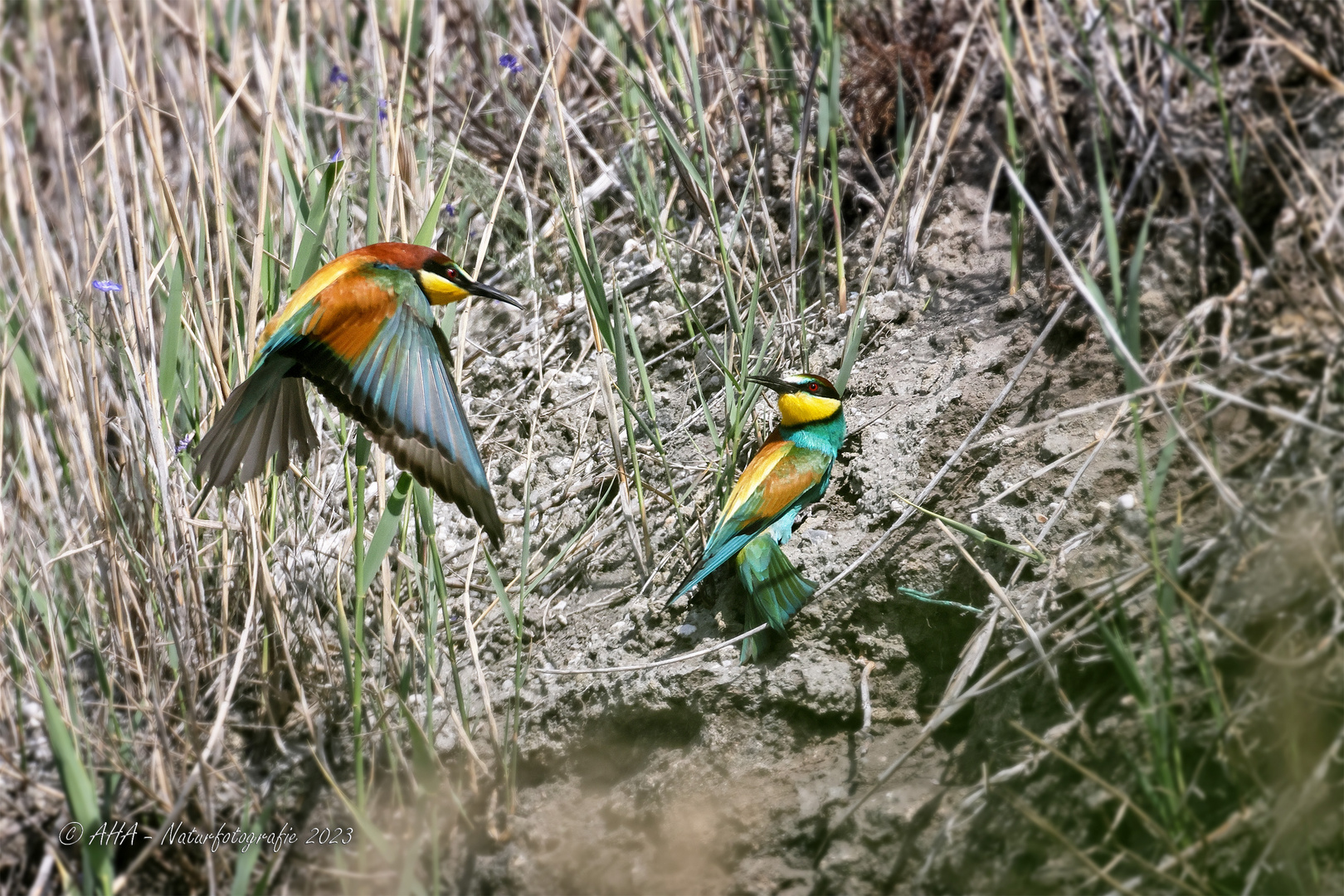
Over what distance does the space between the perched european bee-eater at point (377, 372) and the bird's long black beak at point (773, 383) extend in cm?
54

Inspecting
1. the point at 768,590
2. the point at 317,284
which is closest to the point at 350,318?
the point at 317,284

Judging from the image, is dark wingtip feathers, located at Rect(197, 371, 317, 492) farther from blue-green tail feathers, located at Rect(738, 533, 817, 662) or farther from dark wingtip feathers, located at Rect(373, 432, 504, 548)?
blue-green tail feathers, located at Rect(738, 533, 817, 662)

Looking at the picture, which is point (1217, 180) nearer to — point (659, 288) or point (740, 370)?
point (740, 370)

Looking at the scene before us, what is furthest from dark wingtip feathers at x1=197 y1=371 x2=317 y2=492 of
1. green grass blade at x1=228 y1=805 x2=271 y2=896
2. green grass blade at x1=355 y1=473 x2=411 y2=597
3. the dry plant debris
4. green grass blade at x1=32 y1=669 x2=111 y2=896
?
green grass blade at x1=228 y1=805 x2=271 y2=896

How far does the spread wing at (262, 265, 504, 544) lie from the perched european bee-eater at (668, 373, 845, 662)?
453mm

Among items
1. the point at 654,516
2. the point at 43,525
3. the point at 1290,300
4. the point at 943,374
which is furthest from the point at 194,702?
the point at 1290,300

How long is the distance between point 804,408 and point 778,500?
8.9 inches

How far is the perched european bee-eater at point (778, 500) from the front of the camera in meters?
1.93

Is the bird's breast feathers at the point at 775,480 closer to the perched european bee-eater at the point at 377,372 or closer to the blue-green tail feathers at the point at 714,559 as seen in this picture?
the blue-green tail feathers at the point at 714,559

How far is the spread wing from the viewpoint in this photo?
177 cm

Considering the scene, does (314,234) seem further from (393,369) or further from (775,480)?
(775,480)

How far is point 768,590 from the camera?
1918mm

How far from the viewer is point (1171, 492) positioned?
1644mm

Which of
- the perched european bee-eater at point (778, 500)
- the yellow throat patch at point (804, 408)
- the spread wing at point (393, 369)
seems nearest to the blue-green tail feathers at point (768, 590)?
the perched european bee-eater at point (778, 500)
